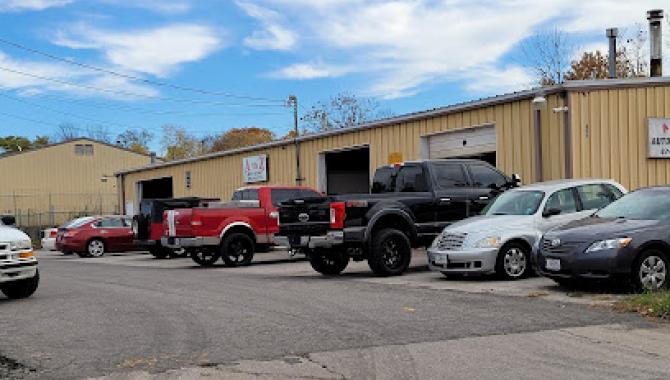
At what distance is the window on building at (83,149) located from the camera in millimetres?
59562

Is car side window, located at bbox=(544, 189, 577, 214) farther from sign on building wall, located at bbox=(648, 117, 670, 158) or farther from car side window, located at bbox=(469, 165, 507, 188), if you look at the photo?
sign on building wall, located at bbox=(648, 117, 670, 158)

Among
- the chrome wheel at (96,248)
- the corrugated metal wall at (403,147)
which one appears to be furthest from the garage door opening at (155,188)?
the chrome wheel at (96,248)

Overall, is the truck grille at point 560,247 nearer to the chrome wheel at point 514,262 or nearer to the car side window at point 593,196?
the chrome wheel at point 514,262

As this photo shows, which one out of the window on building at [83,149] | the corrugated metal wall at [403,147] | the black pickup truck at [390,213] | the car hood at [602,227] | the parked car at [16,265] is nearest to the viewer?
the car hood at [602,227]

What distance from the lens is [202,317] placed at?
934 cm

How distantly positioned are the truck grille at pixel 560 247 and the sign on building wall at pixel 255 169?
65.8ft

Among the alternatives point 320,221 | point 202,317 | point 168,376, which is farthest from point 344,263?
point 168,376

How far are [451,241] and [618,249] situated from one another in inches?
131

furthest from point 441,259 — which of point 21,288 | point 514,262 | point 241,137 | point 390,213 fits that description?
point 241,137

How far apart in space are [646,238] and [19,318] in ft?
27.4

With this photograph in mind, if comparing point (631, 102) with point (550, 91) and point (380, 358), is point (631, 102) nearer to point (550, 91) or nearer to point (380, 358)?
point (550, 91)

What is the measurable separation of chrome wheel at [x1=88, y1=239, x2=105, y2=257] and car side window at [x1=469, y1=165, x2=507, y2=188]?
17.0 m

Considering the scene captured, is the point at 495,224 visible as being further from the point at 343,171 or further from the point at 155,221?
the point at 343,171

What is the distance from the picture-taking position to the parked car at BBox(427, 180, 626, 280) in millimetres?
12414
